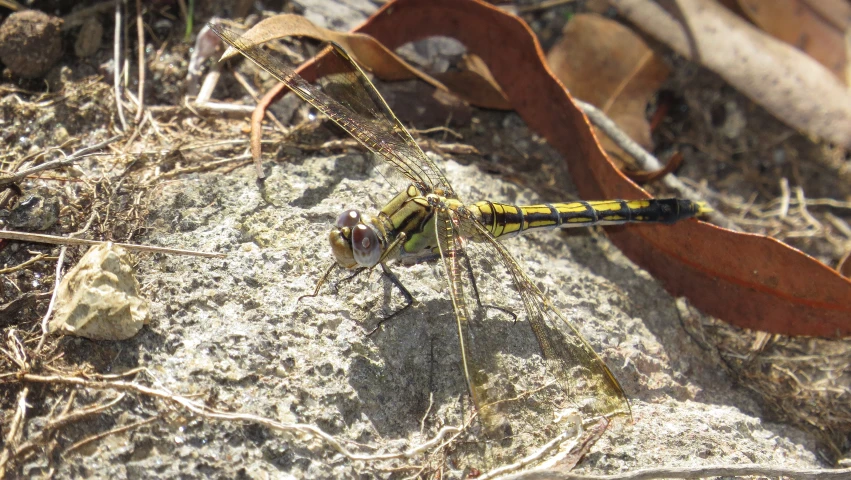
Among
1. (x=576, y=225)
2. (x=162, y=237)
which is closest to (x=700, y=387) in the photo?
(x=576, y=225)

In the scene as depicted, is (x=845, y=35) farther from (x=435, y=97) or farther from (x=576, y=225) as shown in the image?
(x=435, y=97)

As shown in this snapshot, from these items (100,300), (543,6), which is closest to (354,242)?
(100,300)

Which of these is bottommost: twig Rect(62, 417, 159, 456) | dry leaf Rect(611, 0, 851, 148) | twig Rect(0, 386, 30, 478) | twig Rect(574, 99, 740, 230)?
twig Rect(0, 386, 30, 478)

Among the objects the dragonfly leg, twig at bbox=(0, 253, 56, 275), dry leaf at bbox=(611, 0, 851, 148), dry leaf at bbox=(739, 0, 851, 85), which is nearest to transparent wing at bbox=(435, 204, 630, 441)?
the dragonfly leg

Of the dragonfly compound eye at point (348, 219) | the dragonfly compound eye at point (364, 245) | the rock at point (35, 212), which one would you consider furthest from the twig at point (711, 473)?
the rock at point (35, 212)

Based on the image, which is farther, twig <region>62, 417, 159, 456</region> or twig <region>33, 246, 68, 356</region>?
twig <region>33, 246, 68, 356</region>

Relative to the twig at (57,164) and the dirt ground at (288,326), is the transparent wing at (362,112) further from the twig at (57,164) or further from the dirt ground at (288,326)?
the twig at (57,164)

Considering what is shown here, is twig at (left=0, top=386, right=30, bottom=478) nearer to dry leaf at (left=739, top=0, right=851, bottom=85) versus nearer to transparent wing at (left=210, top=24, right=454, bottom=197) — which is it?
transparent wing at (left=210, top=24, right=454, bottom=197)
